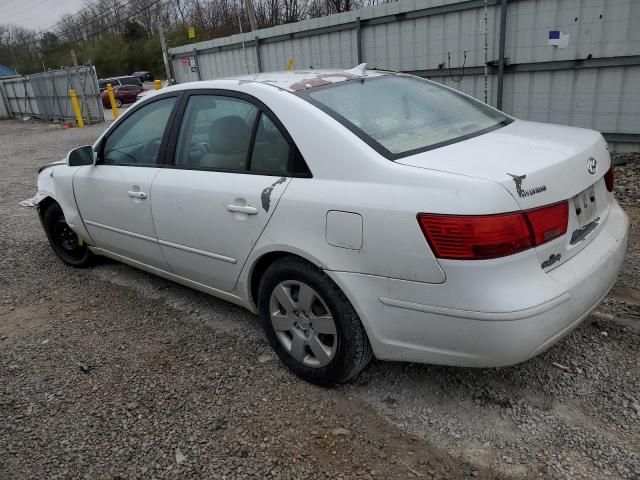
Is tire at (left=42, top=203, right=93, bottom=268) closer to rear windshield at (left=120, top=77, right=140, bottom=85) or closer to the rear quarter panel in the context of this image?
the rear quarter panel

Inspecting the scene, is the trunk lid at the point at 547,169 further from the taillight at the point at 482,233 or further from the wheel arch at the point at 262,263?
the wheel arch at the point at 262,263

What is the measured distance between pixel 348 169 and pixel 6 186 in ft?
29.6

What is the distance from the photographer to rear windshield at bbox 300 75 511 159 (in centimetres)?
249

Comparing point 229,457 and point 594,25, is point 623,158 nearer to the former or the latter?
point 594,25

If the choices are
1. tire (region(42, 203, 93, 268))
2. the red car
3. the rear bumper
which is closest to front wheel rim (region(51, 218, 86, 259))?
tire (region(42, 203, 93, 268))

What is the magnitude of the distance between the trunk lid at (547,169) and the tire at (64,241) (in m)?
3.48

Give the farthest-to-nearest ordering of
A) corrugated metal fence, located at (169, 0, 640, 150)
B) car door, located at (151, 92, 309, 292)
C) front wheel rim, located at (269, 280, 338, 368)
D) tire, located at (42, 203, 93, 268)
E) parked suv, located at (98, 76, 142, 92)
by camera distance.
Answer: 1. parked suv, located at (98, 76, 142, 92)
2. corrugated metal fence, located at (169, 0, 640, 150)
3. tire, located at (42, 203, 93, 268)
4. car door, located at (151, 92, 309, 292)
5. front wheel rim, located at (269, 280, 338, 368)

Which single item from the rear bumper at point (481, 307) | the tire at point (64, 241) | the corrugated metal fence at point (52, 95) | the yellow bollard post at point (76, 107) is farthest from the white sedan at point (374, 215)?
the yellow bollard post at point (76, 107)

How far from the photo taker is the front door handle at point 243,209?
2.71 metres

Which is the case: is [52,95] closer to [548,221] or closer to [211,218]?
[211,218]

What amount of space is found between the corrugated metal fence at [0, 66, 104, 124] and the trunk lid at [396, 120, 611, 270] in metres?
18.0

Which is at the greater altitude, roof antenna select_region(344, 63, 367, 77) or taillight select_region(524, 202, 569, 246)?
roof antenna select_region(344, 63, 367, 77)

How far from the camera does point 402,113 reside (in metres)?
2.78

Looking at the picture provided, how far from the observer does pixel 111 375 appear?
119 inches
